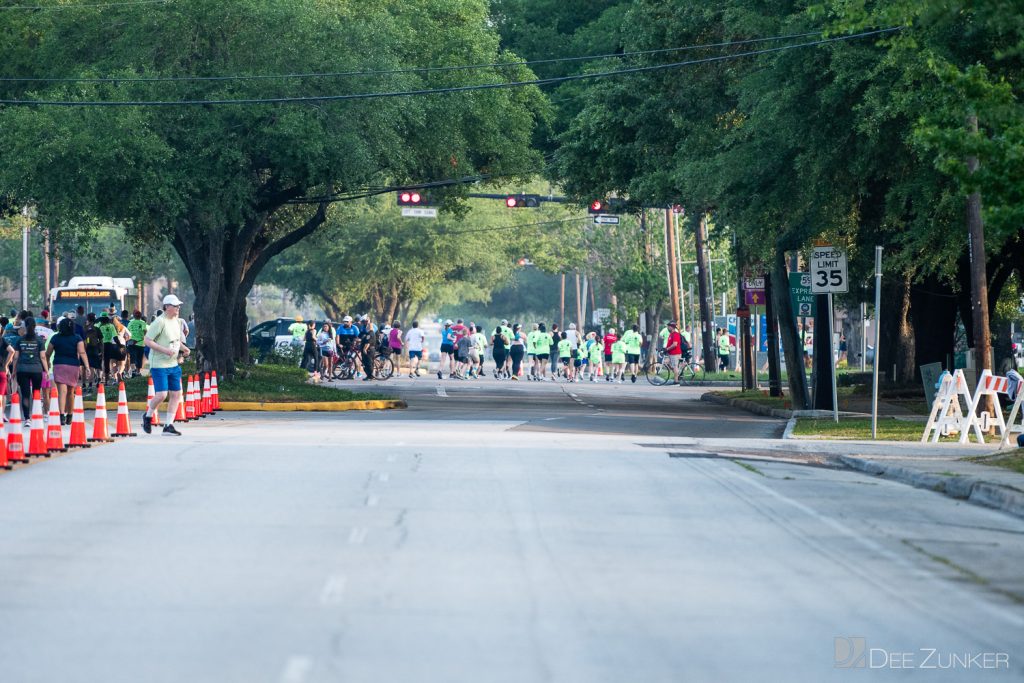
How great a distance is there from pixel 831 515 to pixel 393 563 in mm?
5153

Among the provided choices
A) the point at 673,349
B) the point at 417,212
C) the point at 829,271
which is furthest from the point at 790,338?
the point at 673,349

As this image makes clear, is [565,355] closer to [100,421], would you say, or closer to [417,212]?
[417,212]

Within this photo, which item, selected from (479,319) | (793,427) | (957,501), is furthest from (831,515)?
(479,319)

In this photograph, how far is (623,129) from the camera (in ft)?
117

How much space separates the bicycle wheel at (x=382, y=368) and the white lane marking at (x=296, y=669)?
1758 inches

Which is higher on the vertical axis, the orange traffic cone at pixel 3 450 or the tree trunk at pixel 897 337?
the tree trunk at pixel 897 337

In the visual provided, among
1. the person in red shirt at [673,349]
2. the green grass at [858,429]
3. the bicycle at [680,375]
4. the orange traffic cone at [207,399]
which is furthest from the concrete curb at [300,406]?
the bicycle at [680,375]

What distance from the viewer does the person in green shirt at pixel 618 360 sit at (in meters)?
57.8

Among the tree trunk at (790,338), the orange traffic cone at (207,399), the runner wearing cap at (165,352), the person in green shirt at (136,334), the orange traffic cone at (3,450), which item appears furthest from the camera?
the person in green shirt at (136,334)

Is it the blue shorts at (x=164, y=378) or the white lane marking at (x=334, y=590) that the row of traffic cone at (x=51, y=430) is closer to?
the blue shorts at (x=164, y=378)

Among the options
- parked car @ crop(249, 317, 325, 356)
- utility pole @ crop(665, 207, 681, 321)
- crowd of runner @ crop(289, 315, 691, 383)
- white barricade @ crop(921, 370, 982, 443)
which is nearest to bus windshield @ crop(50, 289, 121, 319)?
parked car @ crop(249, 317, 325, 356)

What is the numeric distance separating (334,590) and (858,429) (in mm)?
19452

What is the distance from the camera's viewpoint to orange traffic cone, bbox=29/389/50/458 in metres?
19.7

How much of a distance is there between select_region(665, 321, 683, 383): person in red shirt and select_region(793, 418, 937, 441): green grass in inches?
960
